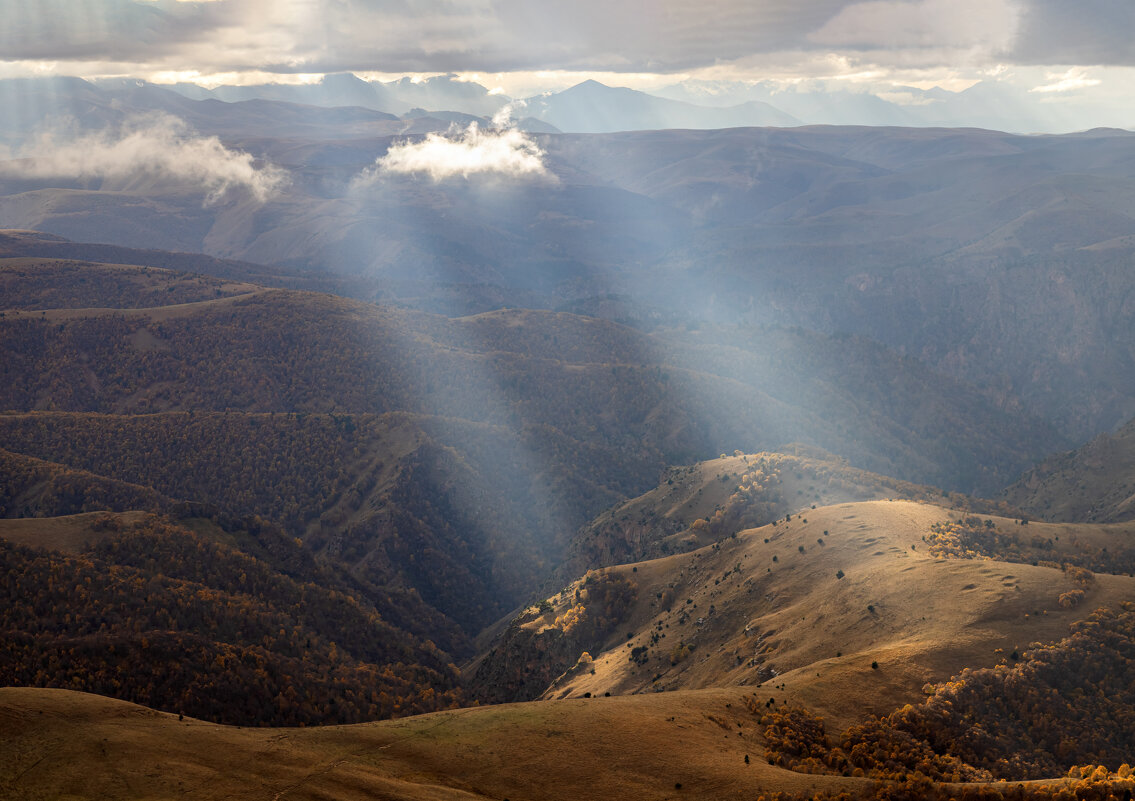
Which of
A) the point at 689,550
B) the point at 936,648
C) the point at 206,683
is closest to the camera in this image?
the point at 936,648

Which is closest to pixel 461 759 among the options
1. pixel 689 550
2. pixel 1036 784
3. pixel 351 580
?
pixel 1036 784

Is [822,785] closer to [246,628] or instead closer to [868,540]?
[868,540]

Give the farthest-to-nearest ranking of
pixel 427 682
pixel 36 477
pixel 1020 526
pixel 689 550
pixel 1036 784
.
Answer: pixel 36 477
pixel 689 550
pixel 427 682
pixel 1020 526
pixel 1036 784

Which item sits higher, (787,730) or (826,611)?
(787,730)

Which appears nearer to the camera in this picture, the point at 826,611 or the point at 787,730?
the point at 787,730

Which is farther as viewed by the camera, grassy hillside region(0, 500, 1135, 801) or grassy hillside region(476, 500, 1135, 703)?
grassy hillside region(476, 500, 1135, 703)

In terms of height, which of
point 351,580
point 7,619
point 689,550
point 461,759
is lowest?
point 351,580

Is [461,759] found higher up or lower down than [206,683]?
higher up

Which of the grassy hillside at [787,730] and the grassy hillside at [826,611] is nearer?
the grassy hillside at [787,730]

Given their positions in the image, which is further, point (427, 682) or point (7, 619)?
point (427, 682)
